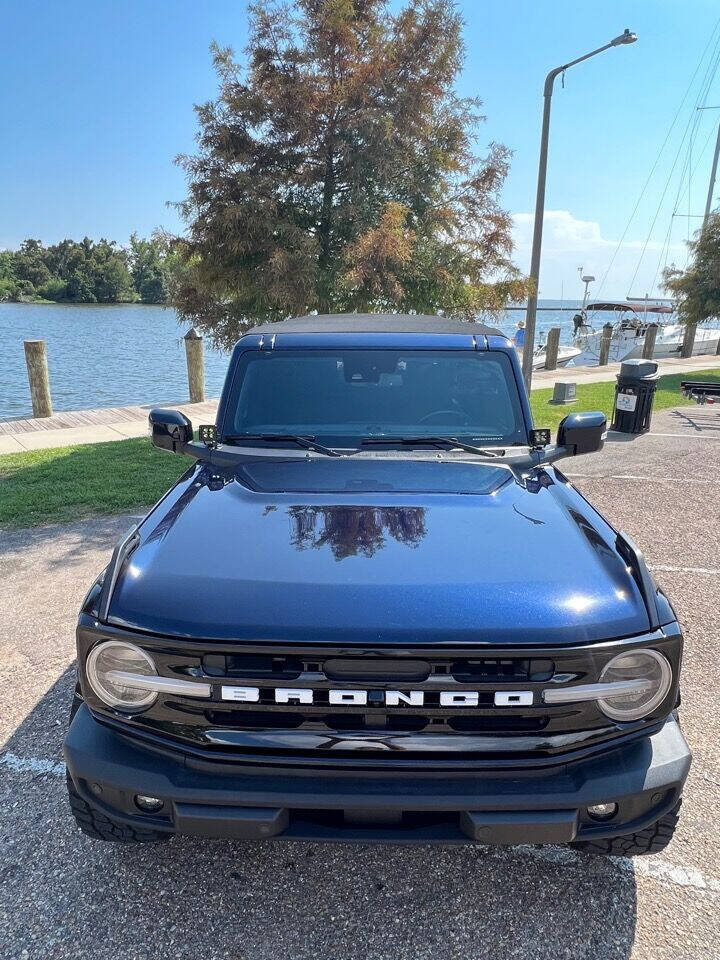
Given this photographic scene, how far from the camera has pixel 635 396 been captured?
10.1 m

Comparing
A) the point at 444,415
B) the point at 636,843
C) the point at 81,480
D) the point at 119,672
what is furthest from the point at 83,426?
the point at 636,843

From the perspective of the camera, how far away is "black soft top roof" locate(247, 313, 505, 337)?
11.7 feet

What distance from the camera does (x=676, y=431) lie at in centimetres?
1068

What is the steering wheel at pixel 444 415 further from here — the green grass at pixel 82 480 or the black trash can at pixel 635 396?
the black trash can at pixel 635 396

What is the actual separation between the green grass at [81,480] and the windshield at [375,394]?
3.55 m

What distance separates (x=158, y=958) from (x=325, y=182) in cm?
760

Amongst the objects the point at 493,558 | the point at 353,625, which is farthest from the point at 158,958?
the point at 493,558

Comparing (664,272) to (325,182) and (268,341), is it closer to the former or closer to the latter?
(325,182)

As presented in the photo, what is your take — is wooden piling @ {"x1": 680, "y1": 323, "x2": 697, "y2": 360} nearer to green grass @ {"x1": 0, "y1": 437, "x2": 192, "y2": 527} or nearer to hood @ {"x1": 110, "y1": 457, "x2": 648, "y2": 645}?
green grass @ {"x1": 0, "y1": 437, "x2": 192, "y2": 527}

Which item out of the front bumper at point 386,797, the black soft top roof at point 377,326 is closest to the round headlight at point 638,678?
the front bumper at point 386,797

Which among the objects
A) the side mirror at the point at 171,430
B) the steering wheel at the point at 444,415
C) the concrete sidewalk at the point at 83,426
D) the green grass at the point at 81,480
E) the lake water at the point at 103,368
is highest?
the steering wheel at the point at 444,415

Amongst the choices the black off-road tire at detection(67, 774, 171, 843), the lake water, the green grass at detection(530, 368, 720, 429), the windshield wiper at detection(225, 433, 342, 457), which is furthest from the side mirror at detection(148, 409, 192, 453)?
the green grass at detection(530, 368, 720, 429)

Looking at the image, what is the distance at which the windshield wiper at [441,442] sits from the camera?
10.0 feet

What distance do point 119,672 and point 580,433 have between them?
95.6 inches
